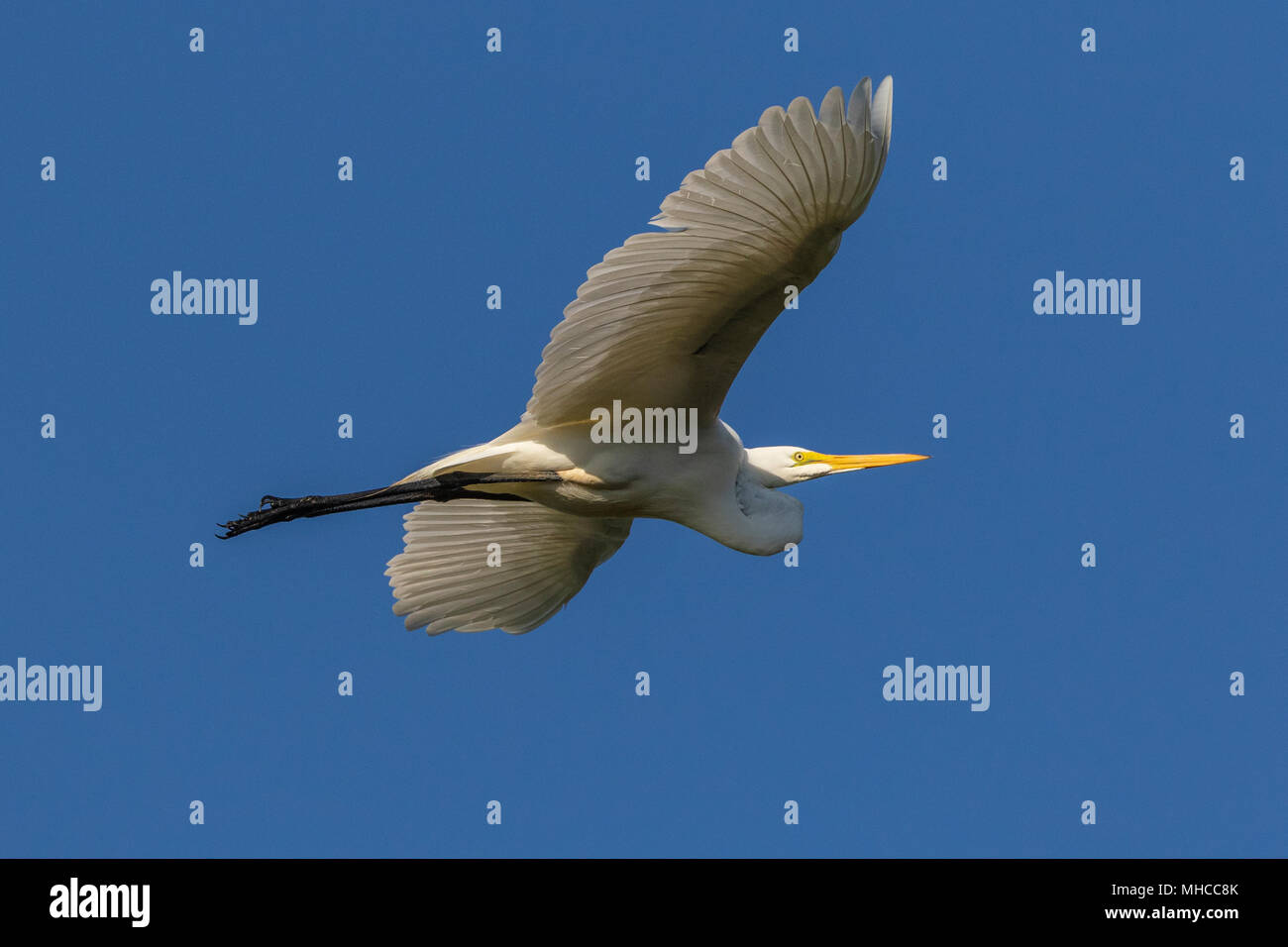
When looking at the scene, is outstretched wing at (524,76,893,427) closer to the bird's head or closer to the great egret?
the great egret

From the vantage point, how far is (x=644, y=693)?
26.5 ft

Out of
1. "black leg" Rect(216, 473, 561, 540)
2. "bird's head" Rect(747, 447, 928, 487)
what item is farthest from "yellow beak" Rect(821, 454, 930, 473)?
"black leg" Rect(216, 473, 561, 540)

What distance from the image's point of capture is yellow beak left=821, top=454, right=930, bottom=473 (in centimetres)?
817

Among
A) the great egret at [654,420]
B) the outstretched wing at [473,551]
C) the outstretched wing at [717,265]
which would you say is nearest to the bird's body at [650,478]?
the great egret at [654,420]

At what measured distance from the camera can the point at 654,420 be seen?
729 cm

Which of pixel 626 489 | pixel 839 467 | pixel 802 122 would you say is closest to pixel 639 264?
pixel 802 122

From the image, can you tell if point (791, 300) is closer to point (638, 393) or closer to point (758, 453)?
point (638, 393)

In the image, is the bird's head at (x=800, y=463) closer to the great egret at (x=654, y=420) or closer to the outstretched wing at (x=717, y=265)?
the great egret at (x=654, y=420)

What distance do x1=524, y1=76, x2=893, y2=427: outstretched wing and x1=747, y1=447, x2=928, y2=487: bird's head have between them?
69cm

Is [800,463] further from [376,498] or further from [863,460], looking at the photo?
[376,498]

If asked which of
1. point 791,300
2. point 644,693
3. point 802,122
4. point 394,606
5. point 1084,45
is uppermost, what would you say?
point 1084,45

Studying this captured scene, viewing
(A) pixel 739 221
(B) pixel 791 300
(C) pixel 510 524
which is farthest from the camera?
(C) pixel 510 524

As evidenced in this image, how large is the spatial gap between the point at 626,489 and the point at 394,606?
173 centimetres

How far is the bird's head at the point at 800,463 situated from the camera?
7906 millimetres
